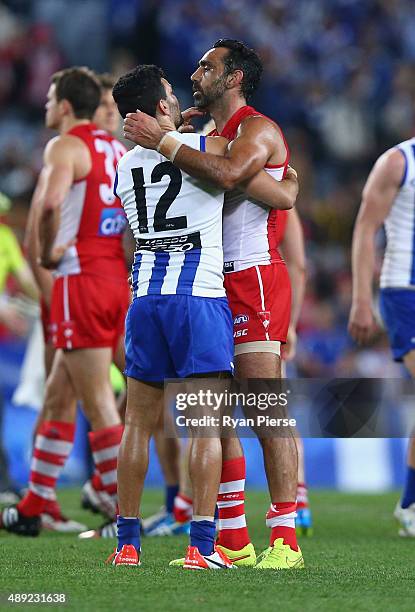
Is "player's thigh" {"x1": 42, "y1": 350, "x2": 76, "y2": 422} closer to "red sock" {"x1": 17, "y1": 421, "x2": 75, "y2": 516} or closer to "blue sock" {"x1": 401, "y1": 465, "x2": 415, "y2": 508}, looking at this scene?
"red sock" {"x1": 17, "y1": 421, "x2": 75, "y2": 516}

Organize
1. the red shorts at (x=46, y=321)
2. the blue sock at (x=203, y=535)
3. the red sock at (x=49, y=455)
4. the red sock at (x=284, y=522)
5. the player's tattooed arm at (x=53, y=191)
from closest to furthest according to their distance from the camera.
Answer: the blue sock at (x=203, y=535) < the red sock at (x=284, y=522) < the player's tattooed arm at (x=53, y=191) < the red sock at (x=49, y=455) < the red shorts at (x=46, y=321)

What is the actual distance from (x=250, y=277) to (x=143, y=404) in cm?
71

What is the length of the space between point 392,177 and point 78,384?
2106 mm

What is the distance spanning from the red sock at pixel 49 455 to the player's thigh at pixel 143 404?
6.14ft

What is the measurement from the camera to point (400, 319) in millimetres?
6637

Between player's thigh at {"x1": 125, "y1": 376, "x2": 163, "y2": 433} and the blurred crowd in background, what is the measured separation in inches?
435

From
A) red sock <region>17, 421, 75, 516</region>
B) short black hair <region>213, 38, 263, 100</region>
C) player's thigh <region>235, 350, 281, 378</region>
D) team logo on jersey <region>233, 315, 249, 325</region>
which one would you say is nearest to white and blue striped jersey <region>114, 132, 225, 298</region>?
team logo on jersey <region>233, 315, 249, 325</region>

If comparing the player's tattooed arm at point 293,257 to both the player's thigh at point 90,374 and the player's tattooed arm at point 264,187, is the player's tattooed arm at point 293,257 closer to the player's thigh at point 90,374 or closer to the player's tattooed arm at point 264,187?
the player's thigh at point 90,374

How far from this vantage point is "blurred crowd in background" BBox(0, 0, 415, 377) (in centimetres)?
1566

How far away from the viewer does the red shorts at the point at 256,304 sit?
4.91m

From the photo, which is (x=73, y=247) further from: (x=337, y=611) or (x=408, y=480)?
(x=337, y=611)

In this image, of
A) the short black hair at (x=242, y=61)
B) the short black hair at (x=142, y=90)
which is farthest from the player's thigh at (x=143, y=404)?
the short black hair at (x=242, y=61)

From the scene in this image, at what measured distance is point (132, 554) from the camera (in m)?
4.71

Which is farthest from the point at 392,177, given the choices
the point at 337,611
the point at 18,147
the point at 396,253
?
the point at 18,147
